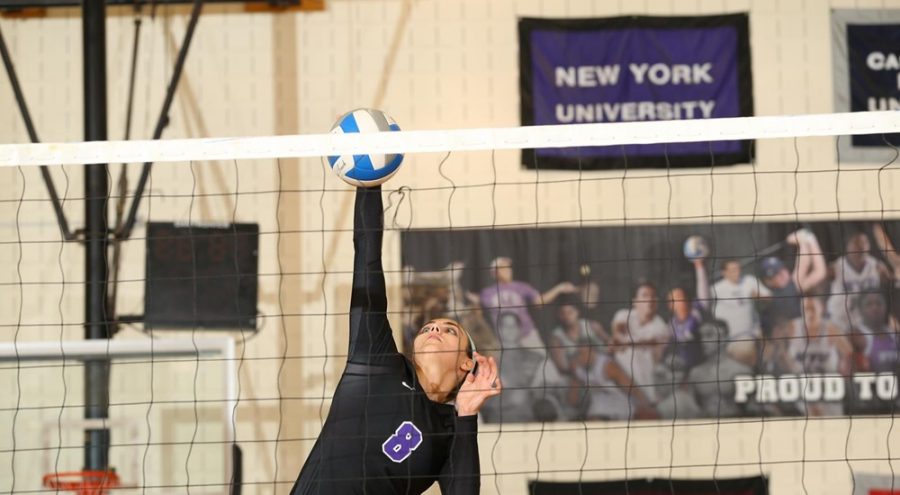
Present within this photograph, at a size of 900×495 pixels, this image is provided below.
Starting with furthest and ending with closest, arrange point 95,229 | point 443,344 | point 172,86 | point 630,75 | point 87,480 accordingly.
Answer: point 630,75, point 172,86, point 95,229, point 87,480, point 443,344

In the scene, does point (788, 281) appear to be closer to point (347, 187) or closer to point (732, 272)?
point (732, 272)

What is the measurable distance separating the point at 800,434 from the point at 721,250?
1382 millimetres

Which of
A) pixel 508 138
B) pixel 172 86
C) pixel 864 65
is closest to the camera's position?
pixel 508 138

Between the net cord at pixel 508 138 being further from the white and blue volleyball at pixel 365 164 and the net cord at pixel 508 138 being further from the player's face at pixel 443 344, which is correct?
the player's face at pixel 443 344

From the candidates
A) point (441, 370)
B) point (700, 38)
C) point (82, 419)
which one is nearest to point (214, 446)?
point (82, 419)

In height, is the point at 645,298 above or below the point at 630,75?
below

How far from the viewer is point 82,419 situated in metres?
6.79

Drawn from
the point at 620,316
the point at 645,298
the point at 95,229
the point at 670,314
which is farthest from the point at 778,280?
the point at 95,229

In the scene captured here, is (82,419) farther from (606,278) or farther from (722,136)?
(722,136)

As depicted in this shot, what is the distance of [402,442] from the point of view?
4.43m

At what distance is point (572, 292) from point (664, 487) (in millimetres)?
1453

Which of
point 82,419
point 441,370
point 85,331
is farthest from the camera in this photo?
point 85,331

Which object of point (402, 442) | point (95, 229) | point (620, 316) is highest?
point (95, 229)

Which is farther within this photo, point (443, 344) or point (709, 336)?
point (709, 336)
